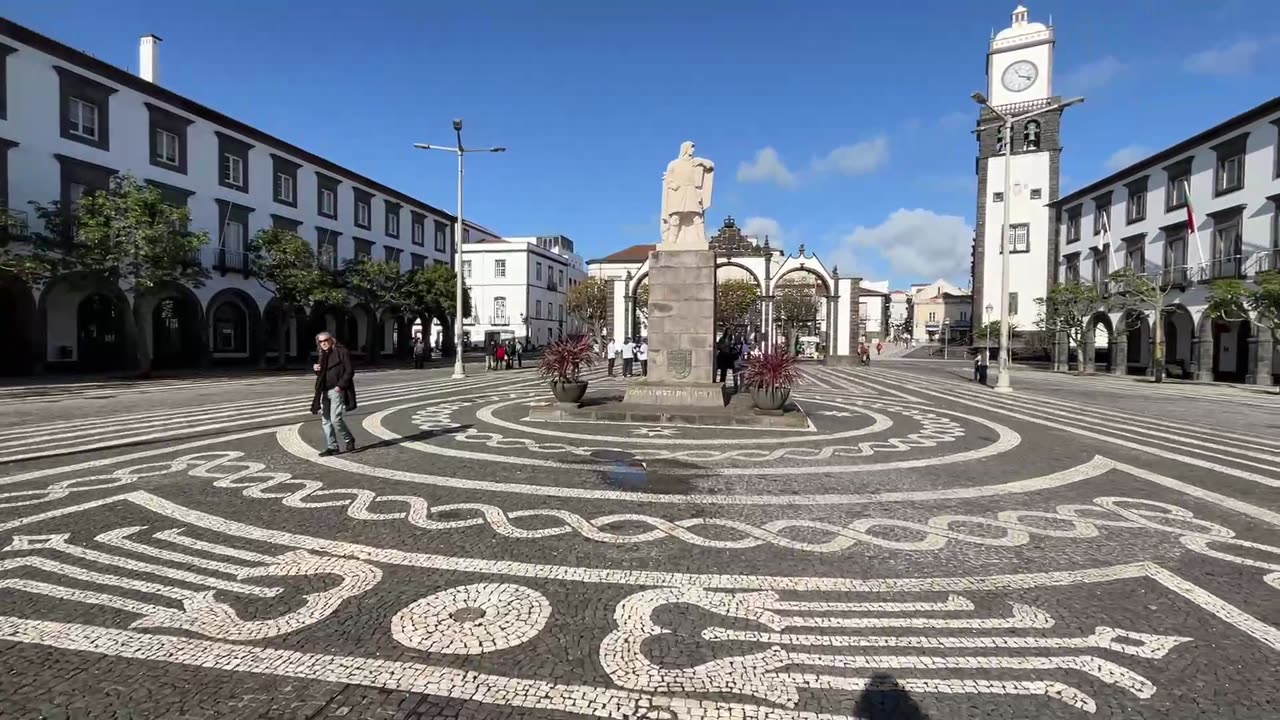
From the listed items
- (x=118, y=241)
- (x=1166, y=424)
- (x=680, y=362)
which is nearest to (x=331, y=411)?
(x=680, y=362)

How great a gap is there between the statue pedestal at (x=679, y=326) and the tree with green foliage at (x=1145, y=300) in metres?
26.6

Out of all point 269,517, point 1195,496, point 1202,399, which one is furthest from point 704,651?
point 1202,399

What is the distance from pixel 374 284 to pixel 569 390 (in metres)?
24.5

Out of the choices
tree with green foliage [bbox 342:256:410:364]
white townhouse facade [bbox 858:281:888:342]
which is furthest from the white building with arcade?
white townhouse facade [bbox 858:281:888:342]

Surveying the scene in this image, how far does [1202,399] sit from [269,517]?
25521 mm

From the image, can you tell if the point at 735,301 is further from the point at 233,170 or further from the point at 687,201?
the point at 687,201

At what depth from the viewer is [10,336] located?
2275cm

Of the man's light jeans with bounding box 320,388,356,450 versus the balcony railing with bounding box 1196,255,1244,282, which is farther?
the balcony railing with bounding box 1196,255,1244,282

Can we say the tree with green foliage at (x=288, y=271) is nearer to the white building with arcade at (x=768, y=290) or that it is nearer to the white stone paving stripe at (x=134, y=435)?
the white stone paving stripe at (x=134, y=435)

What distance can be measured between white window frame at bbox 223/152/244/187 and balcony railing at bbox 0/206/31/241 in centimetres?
898

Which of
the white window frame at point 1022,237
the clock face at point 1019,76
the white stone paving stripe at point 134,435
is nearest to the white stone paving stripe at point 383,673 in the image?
the white stone paving stripe at point 134,435

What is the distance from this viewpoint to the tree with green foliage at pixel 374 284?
32.6m

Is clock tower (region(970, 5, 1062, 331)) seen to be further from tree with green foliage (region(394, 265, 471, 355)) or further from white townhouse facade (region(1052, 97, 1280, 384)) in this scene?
tree with green foliage (region(394, 265, 471, 355))

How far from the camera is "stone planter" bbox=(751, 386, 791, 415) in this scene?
11938mm
